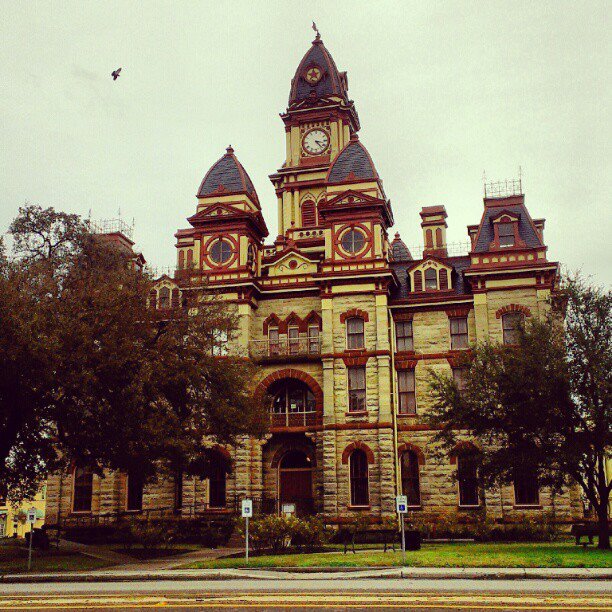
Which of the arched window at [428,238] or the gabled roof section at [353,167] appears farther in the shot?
the arched window at [428,238]

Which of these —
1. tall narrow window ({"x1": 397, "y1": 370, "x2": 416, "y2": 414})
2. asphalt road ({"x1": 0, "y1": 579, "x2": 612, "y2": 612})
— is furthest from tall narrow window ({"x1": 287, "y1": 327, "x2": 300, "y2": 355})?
asphalt road ({"x1": 0, "y1": 579, "x2": 612, "y2": 612})

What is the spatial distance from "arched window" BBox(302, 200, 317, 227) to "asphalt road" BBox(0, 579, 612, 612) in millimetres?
35529

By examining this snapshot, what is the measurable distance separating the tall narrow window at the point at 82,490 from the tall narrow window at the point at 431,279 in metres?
21.2

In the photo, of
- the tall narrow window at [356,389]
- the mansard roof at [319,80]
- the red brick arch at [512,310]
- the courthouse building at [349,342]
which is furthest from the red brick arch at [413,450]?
the mansard roof at [319,80]

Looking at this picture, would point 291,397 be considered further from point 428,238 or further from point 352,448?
point 428,238

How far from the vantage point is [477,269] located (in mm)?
40469

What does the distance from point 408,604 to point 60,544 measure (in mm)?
28406

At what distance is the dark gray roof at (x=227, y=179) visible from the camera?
45094 mm

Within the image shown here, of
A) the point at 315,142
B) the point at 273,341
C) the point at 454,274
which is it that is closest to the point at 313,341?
the point at 273,341

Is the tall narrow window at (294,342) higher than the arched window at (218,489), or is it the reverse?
the tall narrow window at (294,342)

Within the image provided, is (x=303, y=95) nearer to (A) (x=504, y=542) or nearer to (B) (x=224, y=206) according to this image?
(B) (x=224, y=206)

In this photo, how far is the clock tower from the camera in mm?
53188

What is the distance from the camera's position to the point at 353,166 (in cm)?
4438

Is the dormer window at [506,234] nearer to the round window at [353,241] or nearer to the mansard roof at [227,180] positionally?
the round window at [353,241]
